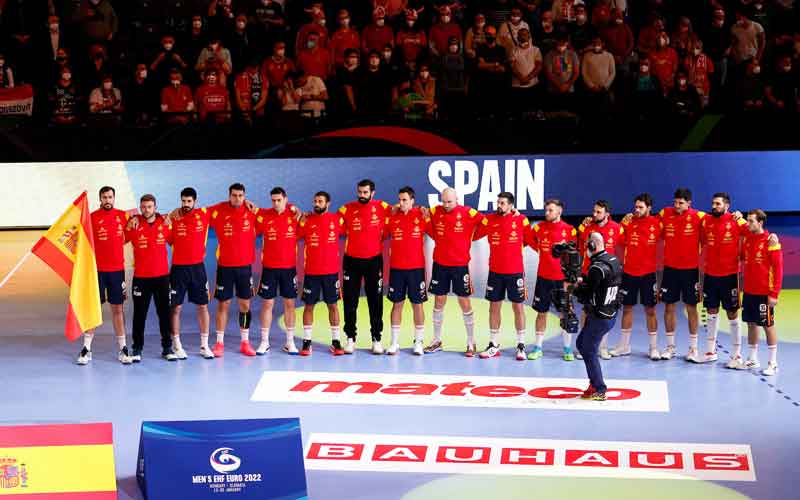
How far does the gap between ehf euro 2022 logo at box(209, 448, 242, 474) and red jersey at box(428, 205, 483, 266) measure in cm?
608

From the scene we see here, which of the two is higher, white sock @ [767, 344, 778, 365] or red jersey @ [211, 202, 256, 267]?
red jersey @ [211, 202, 256, 267]

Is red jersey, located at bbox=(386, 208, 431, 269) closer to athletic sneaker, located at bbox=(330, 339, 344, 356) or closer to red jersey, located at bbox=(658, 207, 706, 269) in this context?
athletic sneaker, located at bbox=(330, 339, 344, 356)

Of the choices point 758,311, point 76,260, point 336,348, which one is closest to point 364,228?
point 336,348

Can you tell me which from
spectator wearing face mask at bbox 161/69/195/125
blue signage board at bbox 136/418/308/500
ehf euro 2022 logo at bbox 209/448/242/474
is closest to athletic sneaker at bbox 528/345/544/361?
blue signage board at bbox 136/418/308/500

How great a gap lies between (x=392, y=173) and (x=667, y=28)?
275 inches

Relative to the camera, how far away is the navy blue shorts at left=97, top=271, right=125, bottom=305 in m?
15.2

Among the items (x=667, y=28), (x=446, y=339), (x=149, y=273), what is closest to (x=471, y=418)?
(x=446, y=339)

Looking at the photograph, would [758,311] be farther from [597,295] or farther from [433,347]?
[433,347]

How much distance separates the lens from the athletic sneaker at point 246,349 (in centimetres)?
1568

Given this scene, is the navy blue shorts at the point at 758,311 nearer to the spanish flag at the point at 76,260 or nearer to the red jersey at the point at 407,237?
the red jersey at the point at 407,237

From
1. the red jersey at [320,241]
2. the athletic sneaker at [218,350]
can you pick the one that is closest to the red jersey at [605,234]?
the red jersey at [320,241]

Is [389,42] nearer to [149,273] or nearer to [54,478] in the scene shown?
[149,273]

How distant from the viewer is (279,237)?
1555 centimetres

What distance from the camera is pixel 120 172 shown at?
912 inches
